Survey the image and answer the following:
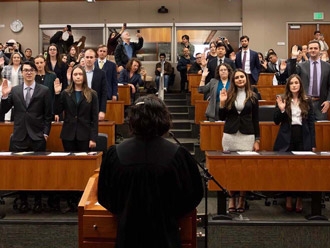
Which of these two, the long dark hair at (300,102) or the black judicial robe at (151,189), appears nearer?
the black judicial robe at (151,189)

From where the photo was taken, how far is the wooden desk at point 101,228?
6.48ft

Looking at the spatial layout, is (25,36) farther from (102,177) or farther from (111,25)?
(102,177)

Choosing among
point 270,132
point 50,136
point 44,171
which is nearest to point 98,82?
point 50,136

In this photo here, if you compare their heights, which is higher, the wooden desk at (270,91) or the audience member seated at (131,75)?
the audience member seated at (131,75)

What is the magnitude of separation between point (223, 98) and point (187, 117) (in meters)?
3.76

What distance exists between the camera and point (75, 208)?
13.3ft

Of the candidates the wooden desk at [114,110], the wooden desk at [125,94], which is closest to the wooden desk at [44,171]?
the wooden desk at [114,110]

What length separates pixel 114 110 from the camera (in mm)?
6238

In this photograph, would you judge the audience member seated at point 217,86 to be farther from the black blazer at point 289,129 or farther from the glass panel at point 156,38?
the glass panel at point 156,38

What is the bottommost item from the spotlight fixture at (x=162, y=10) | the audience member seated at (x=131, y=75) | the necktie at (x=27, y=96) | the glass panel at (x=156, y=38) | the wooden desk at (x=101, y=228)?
the wooden desk at (x=101, y=228)

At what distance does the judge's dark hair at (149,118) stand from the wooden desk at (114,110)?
4.33m

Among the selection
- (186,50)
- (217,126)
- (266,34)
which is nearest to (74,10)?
(186,50)

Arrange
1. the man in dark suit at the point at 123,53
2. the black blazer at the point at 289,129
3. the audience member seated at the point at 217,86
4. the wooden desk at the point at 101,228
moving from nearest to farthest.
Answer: the wooden desk at the point at 101,228 < the black blazer at the point at 289,129 < the audience member seated at the point at 217,86 < the man in dark suit at the point at 123,53

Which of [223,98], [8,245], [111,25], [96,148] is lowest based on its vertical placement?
[8,245]
